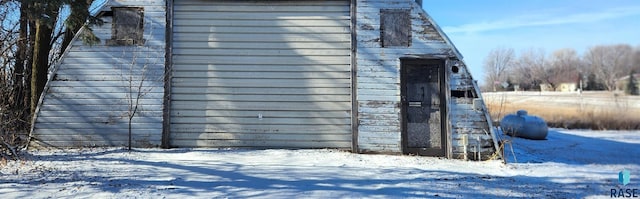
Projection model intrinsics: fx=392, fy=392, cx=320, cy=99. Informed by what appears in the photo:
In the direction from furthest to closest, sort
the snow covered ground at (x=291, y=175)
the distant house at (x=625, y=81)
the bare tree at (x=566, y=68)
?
1. the bare tree at (x=566, y=68)
2. the distant house at (x=625, y=81)
3. the snow covered ground at (x=291, y=175)

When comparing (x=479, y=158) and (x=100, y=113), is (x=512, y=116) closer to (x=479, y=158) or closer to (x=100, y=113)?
(x=479, y=158)

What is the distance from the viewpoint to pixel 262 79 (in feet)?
25.8

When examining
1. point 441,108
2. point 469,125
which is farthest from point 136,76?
point 469,125

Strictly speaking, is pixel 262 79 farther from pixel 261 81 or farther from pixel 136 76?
pixel 136 76

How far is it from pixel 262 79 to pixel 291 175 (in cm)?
276

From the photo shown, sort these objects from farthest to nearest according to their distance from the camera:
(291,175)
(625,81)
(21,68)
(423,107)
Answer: (625,81) < (21,68) < (423,107) < (291,175)

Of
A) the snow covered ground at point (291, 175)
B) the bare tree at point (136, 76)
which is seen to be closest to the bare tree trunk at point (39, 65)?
the snow covered ground at point (291, 175)

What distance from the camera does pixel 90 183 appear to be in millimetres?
4992

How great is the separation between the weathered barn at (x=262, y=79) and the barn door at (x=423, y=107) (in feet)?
0.06

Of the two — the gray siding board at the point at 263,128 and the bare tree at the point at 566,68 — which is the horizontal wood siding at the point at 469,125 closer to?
the gray siding board at the point at 263,128

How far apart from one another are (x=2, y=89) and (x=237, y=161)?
4360mm

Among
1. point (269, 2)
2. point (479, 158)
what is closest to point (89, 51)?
point (269, 2)

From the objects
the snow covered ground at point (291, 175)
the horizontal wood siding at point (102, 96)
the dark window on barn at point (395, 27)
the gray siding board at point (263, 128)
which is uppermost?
the dark window on barn at point (395, 27)

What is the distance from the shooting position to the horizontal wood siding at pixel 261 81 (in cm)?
782
